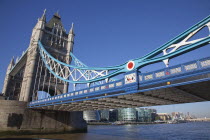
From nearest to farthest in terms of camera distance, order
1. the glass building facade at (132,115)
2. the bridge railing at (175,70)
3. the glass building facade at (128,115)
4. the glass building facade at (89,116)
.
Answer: the bridge railing at (175,70) < the glass building facade at (89,116) < the glass building facade at (128,115) < the glass building facade at (132,115)

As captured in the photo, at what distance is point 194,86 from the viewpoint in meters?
13.2

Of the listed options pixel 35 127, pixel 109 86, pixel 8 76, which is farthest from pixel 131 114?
pixel 109 86

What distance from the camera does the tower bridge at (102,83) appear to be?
42.1 feet

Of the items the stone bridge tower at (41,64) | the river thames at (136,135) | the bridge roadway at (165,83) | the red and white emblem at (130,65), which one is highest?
the stone bridge tower at (41,64)

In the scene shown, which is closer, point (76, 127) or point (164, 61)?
point (164, 61)

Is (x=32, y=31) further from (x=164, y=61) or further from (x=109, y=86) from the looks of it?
(x=164, y=61)

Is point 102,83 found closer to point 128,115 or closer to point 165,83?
point 165,83

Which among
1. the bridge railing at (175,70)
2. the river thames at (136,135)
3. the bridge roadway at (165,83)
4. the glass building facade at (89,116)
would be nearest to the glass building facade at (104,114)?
the glass building facade at (89,116)

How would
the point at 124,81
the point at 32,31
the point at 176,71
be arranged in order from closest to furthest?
1. the point at 176,71
2. the point at 124,81
3. the point at 32,31

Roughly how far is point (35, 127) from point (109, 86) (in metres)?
19.3

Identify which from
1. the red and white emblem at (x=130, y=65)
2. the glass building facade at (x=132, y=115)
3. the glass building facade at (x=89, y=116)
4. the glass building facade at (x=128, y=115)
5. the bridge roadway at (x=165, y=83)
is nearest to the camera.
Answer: the bridge roadway at (x=165, y=83)

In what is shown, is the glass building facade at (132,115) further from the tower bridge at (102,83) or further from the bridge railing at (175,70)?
the bridge railing at (175,70)

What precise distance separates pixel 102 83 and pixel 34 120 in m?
15.9

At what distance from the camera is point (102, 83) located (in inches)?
882
